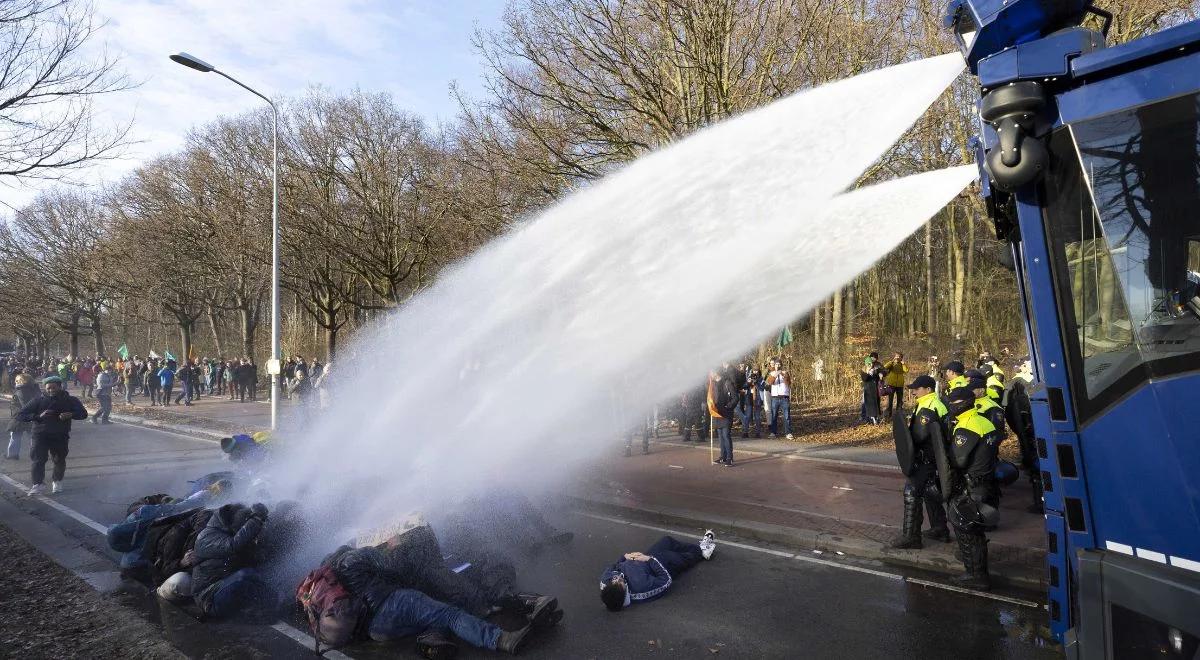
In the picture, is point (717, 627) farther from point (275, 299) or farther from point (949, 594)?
point (275, 299)

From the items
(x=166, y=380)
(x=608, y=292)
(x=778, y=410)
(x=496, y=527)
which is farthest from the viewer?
(x=166, y=380)

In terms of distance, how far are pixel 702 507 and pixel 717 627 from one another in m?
3.54

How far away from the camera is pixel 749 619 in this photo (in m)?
5.26

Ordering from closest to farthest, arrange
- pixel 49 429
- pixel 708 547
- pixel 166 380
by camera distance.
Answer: pixel 708 547
pixel 49 429
pixel 166 380

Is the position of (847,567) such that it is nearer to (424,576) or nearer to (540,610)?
(540,610)

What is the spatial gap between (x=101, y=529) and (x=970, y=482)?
9.24 metres

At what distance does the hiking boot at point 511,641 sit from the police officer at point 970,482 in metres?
3.58

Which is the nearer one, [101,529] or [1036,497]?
[1036,497]

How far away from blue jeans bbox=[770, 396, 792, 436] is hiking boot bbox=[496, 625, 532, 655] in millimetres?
10849

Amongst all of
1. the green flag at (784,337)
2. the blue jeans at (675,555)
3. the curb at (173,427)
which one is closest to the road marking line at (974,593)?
the blue jeans at (675,555)

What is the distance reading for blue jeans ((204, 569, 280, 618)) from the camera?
536 centimetres

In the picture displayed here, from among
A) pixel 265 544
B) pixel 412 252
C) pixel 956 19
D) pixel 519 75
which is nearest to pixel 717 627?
pixel 265 544

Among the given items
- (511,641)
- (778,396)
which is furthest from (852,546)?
(778,396)

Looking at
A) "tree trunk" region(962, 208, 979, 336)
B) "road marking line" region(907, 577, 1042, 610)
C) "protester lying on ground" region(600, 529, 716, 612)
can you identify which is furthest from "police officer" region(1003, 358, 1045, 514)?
"tree trunk" region(962, 208, 979, 336)
